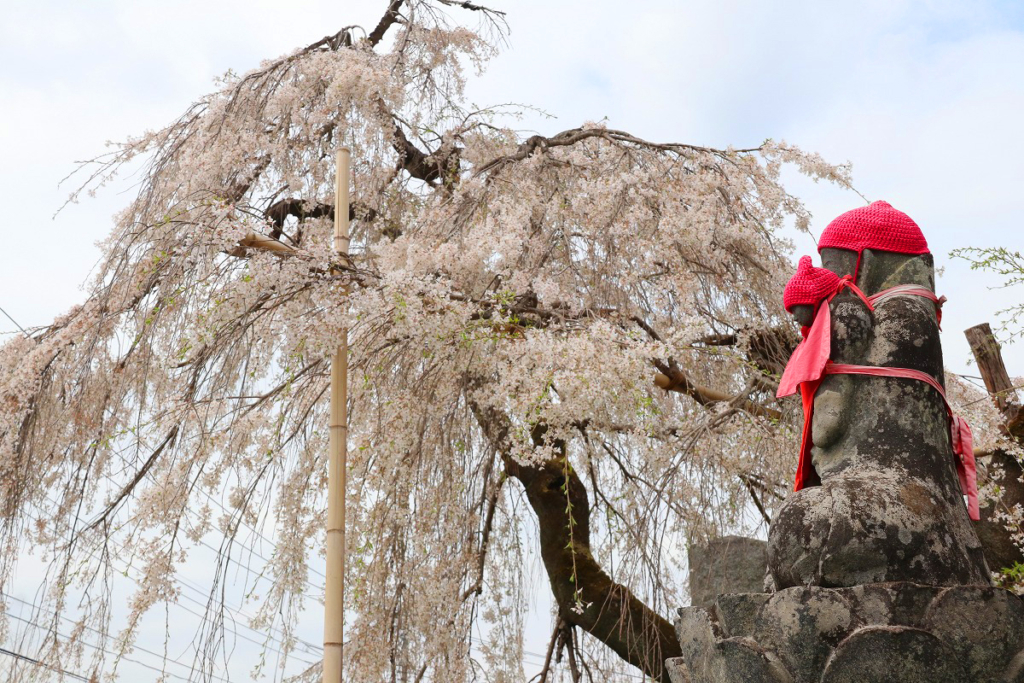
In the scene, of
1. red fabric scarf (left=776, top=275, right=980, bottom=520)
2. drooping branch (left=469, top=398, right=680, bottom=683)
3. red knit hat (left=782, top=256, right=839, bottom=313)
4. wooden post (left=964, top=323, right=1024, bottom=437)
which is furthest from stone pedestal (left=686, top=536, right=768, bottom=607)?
red knit hat (left=782, top=256, right=839, bottom=313)

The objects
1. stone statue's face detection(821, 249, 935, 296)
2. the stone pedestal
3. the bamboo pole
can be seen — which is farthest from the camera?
the stone pedestal

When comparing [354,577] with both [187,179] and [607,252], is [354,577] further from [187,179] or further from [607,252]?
[187,179]

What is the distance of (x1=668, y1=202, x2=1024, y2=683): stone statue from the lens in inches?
97.4

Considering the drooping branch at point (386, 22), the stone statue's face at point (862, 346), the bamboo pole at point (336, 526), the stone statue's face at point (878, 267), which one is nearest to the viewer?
the stone statue's face at point (862, 346)

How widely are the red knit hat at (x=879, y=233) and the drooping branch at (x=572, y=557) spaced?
203 cm

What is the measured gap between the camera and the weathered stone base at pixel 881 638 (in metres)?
2.41

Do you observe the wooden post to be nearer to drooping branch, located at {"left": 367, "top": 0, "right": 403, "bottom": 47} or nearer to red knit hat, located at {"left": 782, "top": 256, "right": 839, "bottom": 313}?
red knit hat, located at {"left": 782, "top": 256, "right": 839, "bottom": 313}

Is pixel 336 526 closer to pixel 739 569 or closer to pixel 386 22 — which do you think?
pixel 739 569

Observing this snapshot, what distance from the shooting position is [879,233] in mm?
3146

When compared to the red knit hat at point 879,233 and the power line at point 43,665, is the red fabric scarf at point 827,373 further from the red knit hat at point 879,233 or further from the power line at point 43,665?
the power line at point 43,665

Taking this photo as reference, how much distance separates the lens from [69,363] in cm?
510

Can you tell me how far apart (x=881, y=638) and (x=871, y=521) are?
1.11 ft

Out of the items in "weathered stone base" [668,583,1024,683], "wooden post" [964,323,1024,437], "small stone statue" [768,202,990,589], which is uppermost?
"wooden post" [964,323,1024,437]

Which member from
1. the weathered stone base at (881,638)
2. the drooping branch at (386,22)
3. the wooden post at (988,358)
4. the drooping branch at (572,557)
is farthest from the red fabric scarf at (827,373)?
the drooping branch at (386,22)
